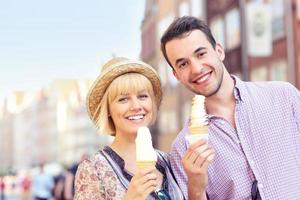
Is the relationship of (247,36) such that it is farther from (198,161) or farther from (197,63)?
(198,161)

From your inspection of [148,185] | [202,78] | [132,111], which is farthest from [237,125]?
[148,185]

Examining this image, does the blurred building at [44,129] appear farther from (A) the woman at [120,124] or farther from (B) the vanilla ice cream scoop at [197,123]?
(B) the vanilla ice cream scoop at [197,123]

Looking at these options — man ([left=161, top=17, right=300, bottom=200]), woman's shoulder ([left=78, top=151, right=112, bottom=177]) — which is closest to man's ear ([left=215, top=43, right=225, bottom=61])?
man ([left=161, top=17, right=300, bottom=200])

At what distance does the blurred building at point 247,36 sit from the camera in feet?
34.5

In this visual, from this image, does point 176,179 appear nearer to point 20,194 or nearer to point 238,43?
point 238,43

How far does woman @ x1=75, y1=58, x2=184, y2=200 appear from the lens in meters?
2.39

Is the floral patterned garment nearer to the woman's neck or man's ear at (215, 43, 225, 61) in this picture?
the woman's neck

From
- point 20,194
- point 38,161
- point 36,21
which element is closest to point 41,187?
point 38,161

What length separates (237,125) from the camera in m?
2.59

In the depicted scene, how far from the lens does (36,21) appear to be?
9.87 m

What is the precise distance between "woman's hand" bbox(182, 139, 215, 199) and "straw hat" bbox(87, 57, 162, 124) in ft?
1.45

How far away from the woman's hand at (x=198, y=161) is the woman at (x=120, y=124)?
0.16m

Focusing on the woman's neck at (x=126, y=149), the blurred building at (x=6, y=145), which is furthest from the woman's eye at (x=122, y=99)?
the blurred building at (x=6, y=145)

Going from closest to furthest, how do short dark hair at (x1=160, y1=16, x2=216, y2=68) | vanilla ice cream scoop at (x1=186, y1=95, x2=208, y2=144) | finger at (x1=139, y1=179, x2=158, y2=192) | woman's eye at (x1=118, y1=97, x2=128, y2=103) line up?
finger at (x1=139, y1=179, x2=158, y2=192)
vanilla ice cream scoop at (x1=186, y1=95, x2=208, y2=144)
woman's eye at (x1=118, y1=97, x2=128, y2=103)
short dark hair at (x1=160, y1=16, x2=216, y2=68)
